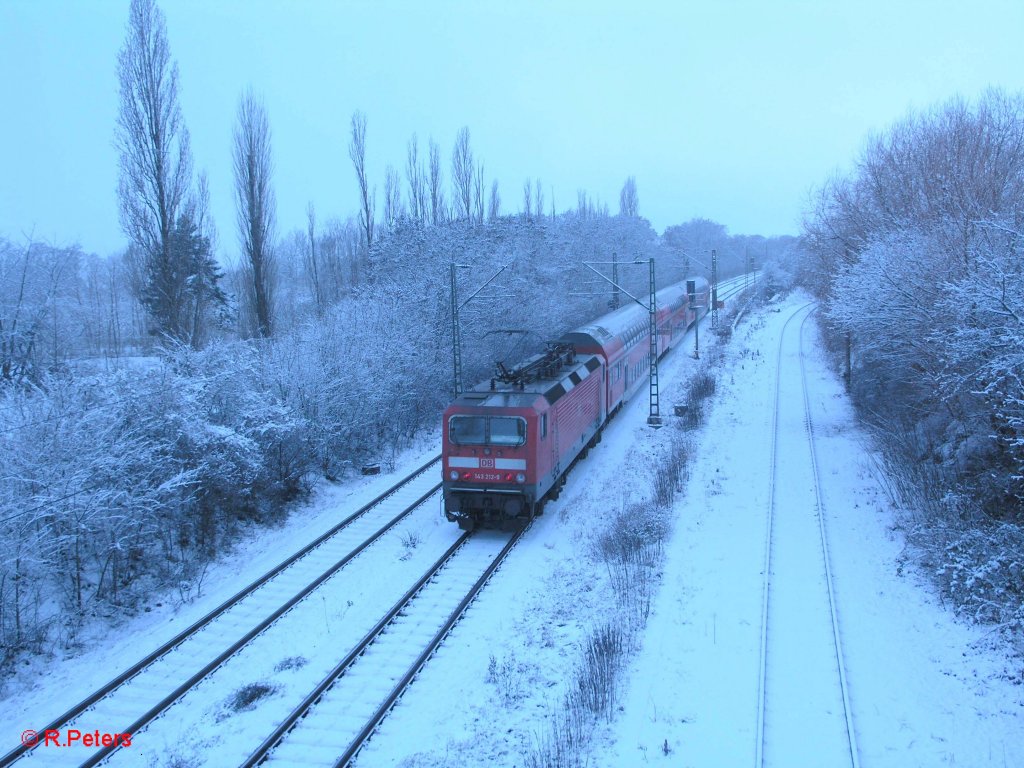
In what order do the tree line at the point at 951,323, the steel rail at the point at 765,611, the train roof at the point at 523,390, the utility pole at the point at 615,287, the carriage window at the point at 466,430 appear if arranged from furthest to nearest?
→ 1. the utility pole at the point at 615,287
2. the train roof at the point at 523,390
3. the carriage window at the point at 466,430
4. the tree line at the point at 951,323
5. the steel rail at the point at 765,611

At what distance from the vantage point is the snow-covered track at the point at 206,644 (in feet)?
25.8

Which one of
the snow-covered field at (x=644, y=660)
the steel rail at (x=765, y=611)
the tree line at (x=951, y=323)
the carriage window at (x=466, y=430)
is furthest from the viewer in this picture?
the carriage window at (x=466, y=430)

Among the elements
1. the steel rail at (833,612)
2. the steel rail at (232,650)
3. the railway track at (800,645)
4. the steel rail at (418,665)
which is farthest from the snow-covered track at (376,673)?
the steel rail at (833,612)

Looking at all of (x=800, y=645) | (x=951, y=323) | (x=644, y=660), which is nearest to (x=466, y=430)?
(x=644, y=660)

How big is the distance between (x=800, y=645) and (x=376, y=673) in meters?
5.24

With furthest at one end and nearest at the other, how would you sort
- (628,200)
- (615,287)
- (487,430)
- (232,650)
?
(628,200) → (615,287) → (487,430) → (232,650)

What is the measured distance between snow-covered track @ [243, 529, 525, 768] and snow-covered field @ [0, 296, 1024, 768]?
0.70 ft

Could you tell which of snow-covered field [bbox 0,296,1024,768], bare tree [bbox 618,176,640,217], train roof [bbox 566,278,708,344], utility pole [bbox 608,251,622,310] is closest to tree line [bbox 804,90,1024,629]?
snow-covered field [bbox 0,296,1024,768]

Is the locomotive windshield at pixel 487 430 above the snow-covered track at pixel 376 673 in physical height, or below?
above

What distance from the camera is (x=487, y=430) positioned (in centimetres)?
1317

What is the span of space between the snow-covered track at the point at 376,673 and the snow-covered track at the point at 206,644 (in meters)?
1.57

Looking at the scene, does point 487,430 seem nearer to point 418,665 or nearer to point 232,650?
point 418,665

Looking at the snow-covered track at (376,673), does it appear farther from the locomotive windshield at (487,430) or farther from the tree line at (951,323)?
the tree line at (951,323)

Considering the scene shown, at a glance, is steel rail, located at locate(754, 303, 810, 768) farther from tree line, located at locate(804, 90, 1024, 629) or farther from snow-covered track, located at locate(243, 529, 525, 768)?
snow-covered track, located at locate(243, 529, 525, 768)
